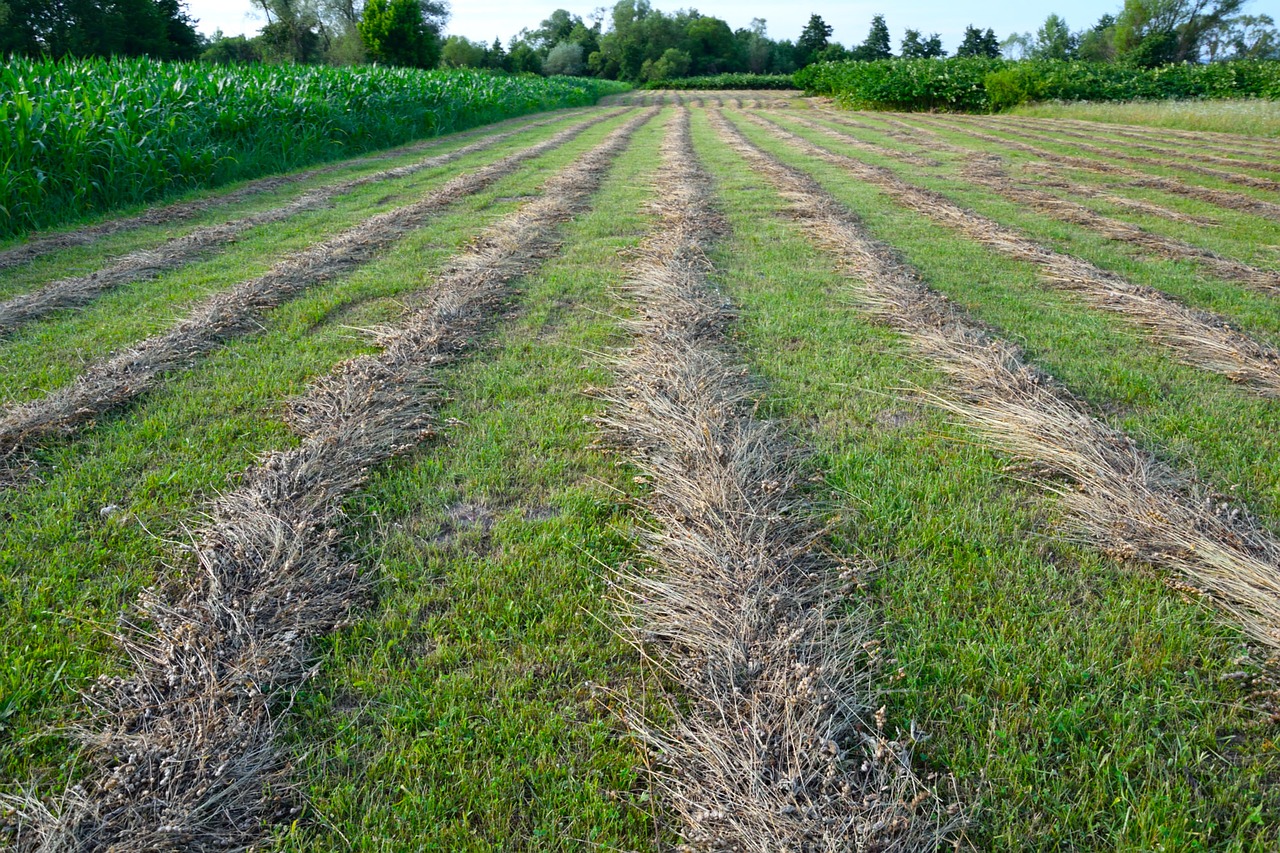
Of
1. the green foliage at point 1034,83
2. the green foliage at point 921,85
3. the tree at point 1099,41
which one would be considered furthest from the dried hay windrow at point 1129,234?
the tree at point 1099,41

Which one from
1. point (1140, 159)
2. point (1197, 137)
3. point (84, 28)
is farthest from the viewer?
point (84, 28)

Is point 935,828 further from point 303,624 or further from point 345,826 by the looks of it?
point 303,624

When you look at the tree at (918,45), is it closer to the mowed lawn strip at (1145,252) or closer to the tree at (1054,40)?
the tree at (1054,40)

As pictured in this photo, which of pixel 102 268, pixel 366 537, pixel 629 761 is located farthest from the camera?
pixel 102 268

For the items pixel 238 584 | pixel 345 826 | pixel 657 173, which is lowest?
pixel 345 826

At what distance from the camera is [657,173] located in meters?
11.1

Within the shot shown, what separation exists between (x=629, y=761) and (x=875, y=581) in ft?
3.33

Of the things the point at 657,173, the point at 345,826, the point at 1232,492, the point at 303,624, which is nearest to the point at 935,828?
the point at 345,826

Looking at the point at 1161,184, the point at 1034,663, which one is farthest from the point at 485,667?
the point at 1161,184

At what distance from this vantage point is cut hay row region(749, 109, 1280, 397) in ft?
12.8

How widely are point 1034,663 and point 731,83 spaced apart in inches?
2563

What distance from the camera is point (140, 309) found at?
15.3 feet

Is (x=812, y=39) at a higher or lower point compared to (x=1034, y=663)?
higher

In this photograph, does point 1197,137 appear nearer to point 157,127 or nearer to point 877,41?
point 157,127
